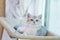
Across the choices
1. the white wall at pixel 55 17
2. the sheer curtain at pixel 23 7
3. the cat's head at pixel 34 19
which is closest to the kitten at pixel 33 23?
the cat's head at pixel 34 19

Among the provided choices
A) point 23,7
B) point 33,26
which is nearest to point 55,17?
point 33,26

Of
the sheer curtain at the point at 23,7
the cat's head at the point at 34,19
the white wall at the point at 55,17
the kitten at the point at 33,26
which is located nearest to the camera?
the white wall at the point at 55,17

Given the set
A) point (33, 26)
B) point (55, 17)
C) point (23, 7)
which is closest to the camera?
point (55, 17)

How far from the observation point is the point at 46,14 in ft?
7.80

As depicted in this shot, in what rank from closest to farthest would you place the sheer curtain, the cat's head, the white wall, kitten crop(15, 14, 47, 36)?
the white wall < kitten crop(15, 14, 47, 36) < the cat's head < the sheer curtain

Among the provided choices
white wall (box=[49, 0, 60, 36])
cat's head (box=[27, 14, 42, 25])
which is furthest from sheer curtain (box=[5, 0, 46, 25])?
white wall (box=[49, 0, 60, 36])

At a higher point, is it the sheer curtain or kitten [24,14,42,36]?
the sheer curtain

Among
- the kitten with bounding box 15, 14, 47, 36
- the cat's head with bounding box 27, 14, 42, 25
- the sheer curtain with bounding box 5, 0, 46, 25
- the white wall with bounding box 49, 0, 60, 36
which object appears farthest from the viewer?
the sheer curtain with bounding box 5, 0, 46, 25

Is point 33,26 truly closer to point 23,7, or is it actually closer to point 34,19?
point 34,19

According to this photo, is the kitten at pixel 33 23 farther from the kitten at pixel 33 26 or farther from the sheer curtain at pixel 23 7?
the sheer curtain at pixel 23 7

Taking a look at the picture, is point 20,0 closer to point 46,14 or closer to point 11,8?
point 11,8

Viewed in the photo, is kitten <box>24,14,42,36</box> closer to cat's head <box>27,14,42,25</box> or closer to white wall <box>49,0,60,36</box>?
cat's head <box>27,14,42,25</box>

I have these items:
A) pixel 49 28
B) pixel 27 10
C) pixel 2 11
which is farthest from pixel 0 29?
pixel 2 11

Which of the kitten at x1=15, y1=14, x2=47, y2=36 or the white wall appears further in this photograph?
the kitten at x1=15, y1=14, x2=47, y2=36
